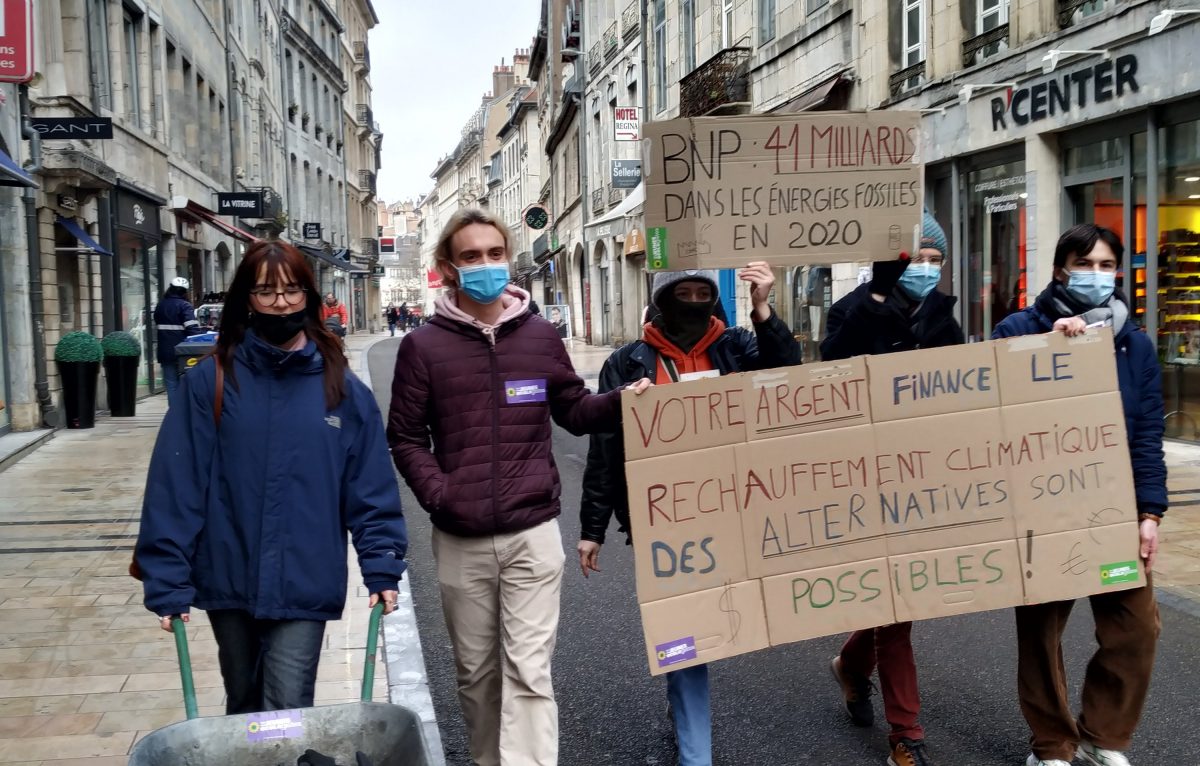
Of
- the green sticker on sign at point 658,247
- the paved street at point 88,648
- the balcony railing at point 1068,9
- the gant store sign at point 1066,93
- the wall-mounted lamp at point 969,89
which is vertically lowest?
the paved street at point 88,648

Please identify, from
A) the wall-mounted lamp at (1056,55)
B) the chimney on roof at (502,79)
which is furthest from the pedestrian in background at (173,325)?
the chimney on roof at (502,79)

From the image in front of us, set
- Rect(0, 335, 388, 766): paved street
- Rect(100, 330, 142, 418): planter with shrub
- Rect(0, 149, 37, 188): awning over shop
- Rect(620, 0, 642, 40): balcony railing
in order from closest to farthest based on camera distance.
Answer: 1. Rect(0, 335, 388, 766): paved street
2. Rect(0, 149, 37, 188): awning over shop
3. Rect(100, 330, 142, 418): planter with shrub
4. Rect(620, 0, 642, 40): balcony railing

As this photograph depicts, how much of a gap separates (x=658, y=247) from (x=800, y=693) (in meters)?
2.28

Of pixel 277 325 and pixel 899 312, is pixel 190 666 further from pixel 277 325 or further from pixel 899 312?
pixel 899 312

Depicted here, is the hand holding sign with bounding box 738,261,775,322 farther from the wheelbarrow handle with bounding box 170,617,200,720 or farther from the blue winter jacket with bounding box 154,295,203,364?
the blue winter jacket with bounding box 154,295,203,364

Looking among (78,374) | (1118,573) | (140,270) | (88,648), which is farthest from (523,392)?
(140,270)

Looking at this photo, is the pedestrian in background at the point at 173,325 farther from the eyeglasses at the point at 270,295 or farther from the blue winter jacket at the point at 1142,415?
the blue winter jacket at the point at 1142,415

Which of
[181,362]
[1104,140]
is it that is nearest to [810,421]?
[1104,140]

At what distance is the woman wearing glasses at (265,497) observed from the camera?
309 cm

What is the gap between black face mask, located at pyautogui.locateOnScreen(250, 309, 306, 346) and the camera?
3.16 metres

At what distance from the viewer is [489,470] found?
3.55 meters

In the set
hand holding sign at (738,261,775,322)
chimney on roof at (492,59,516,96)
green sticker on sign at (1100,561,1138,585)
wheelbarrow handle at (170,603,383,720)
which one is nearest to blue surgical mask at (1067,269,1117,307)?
green sticker on sign at (1100,561,1138,585)

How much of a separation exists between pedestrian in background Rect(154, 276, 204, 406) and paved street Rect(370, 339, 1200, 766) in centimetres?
996

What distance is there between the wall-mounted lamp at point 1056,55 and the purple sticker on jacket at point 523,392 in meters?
10.1
